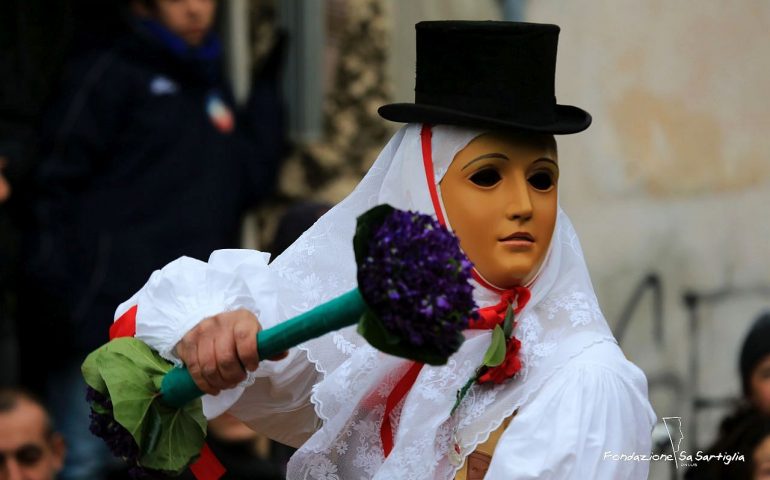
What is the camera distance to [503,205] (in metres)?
4.36

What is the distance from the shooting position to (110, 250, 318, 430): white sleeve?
14.1 ft

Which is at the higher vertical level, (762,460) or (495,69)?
(495,69)

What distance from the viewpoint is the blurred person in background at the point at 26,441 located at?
6488mm

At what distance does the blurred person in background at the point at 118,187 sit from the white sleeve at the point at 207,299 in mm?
2565

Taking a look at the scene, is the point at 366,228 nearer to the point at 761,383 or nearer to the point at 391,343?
the point at 391,343

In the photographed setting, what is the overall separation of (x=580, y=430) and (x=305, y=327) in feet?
2.25

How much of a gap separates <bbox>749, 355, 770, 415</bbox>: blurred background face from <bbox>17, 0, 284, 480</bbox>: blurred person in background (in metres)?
2.20

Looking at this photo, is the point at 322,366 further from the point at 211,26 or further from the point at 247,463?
the point at 211,26

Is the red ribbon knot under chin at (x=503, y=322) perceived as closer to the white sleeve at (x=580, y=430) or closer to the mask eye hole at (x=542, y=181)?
the white sleeve at (x=580, y=430)

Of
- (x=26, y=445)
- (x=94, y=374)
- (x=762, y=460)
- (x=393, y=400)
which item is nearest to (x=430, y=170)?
(x=393, y=400)

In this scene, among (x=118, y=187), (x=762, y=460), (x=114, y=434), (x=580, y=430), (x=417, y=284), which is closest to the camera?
(x=417, y=284)

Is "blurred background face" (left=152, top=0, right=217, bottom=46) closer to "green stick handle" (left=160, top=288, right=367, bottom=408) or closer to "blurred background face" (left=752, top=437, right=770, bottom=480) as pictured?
"blurred background face" (left=752, top=437, right=770, bottom=480)

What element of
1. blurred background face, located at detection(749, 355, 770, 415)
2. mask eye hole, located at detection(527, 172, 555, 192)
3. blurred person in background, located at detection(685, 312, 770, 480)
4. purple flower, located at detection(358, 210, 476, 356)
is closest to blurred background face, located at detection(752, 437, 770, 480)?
A: blurred person in background, located at detection(685, 312, 770, 480)

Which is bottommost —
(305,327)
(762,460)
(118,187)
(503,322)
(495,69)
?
(762,460)
